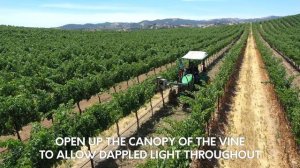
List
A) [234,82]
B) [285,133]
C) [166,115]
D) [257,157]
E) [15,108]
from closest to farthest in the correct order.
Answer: [257,157]
[15,108]
[285,133]
[166,115]
[234,82]

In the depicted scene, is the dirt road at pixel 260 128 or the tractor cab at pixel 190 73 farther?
the tractor cab at pixel 190 73

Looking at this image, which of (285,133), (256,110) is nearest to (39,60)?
(256,110)

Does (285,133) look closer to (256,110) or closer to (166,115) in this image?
(256,110)

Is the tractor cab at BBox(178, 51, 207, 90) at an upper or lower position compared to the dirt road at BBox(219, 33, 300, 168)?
upper

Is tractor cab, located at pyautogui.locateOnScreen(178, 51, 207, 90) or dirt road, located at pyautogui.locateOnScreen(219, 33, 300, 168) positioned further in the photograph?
tractor cab, located at pyautogui.locateOnScreen(178, 51, 207, 90)

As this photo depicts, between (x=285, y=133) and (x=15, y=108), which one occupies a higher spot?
(x=15, y=108)

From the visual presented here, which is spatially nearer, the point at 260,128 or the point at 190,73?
the point at 260,128

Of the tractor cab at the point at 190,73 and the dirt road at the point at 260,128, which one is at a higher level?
the tractor cab at the point at 190,73

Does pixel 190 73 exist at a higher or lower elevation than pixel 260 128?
higher
